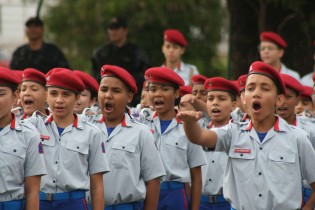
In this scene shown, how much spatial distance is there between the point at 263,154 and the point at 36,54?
7.68 metres

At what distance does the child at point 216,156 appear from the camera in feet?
36.6

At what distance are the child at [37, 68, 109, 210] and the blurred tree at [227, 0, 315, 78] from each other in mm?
8116

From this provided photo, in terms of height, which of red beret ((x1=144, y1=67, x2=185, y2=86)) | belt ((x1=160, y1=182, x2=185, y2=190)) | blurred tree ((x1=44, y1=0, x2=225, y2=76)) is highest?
blurred tree ((x1=44, y1=0, x2=225, y2=76))

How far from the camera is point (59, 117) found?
30.6 feet

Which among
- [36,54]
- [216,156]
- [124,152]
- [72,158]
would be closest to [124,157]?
[124,152]

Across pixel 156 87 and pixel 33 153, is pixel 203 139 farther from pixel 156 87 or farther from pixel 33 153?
pixel 156 87

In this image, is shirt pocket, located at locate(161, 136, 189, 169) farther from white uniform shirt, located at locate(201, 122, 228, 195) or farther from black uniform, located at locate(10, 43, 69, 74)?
black uniform, located at locate(10, 43, 69, 74)

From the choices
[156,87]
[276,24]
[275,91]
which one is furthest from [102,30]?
[275,91]

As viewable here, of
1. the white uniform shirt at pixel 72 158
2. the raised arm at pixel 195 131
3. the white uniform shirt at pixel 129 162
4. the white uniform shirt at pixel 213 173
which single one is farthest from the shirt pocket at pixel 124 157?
the white uniform shirt at pixel 213 173

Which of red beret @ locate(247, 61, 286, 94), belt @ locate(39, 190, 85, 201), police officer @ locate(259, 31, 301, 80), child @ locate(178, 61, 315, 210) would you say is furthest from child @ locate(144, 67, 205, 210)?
police officer @ locate(259, 31, 301, 80)

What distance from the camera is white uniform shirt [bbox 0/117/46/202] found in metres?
8.35

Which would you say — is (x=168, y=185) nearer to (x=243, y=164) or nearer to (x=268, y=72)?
(x=243, y=164)

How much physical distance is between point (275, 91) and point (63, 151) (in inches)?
73.6

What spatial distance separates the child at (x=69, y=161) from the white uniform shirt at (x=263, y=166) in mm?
1107
